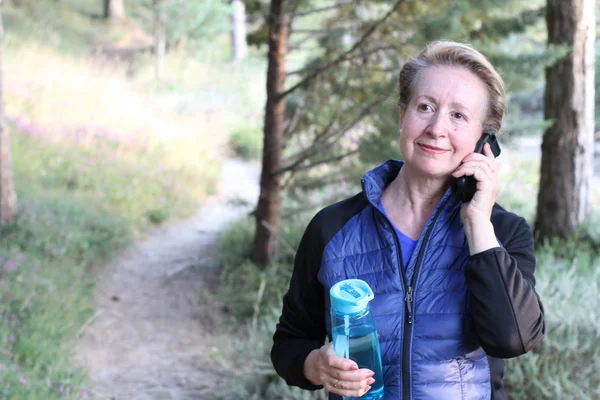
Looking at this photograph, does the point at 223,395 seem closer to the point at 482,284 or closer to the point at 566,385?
the point at 566,385

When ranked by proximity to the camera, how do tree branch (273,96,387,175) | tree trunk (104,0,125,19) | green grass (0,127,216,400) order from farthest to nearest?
tree trunk (104,0,125,19) → tree branch (273,96,387,175) → green grass (0,127,216,400)

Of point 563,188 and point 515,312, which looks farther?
point 563,188

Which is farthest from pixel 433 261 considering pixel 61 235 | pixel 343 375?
pixel 61 235

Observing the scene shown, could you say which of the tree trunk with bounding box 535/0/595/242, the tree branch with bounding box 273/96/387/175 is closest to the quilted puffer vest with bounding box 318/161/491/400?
the tree branch with bounding box 273/96/387/175

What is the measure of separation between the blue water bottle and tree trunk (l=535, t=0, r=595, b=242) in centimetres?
466

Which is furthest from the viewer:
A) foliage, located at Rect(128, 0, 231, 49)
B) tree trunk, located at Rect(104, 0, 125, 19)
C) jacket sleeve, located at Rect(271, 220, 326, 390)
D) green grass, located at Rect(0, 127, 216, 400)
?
tree trunk, located at Rect(104, 0, 125, 19)

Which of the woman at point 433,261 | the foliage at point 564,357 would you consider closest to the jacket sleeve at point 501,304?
the woman at point 433,261

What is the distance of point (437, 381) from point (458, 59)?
3.22ft

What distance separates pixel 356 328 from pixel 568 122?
4.86m

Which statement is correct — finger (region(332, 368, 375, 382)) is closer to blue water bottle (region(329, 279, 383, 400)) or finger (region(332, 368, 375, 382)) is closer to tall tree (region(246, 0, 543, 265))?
blue water bottle (region(329, 279, 383, 400))

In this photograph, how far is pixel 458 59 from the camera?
1.97m

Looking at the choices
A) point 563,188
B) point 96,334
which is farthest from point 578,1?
point 96,334

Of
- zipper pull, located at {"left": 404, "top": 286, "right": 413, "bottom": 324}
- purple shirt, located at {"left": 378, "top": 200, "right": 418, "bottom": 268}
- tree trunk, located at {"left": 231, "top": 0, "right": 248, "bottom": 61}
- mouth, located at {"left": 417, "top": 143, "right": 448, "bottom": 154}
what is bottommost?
zipper pull, located at {"left": 404, "top": 286, "right": 413, "bottom": 324}

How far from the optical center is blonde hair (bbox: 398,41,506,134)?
1.97m
